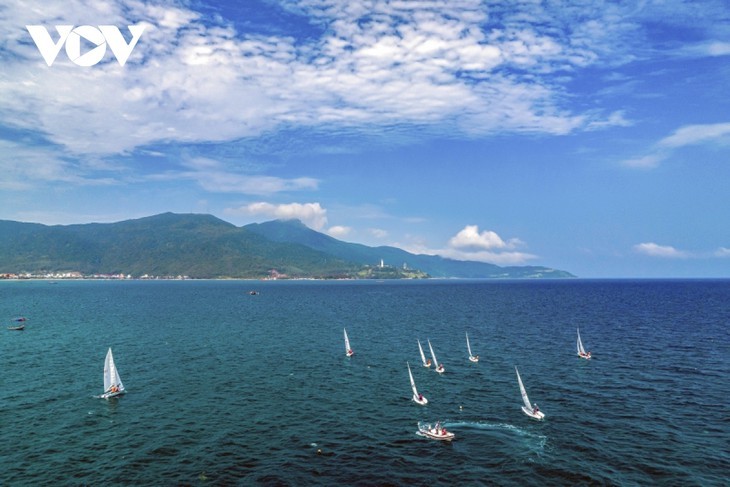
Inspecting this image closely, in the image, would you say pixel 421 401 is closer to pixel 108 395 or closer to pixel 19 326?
pixel 108 395

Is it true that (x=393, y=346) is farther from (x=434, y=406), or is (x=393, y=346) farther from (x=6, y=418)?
(x=6, y=418)

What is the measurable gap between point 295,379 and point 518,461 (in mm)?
44427

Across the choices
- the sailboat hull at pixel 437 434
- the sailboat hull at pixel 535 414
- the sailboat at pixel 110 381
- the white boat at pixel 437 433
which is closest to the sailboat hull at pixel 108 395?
the sailboat at pixel 110 381

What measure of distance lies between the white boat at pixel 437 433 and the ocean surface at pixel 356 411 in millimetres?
920

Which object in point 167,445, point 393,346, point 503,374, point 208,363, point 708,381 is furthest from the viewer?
point 393,346

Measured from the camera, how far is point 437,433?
5447cm

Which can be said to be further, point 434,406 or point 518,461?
point 434,406

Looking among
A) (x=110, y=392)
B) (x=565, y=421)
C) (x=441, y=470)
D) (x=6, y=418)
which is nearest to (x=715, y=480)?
(x=565, y=421)

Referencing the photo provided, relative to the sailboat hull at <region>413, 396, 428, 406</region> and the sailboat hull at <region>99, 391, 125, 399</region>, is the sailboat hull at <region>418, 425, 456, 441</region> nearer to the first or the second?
the sailboat hull at <region>413, 396, 428, 406</region>

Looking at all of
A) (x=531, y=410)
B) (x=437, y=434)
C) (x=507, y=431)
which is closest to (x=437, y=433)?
(x=437, y=434)

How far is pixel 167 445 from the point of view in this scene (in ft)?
172

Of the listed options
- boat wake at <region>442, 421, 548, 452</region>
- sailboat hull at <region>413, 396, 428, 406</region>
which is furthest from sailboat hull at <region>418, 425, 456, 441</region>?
sailboat hull at <region>413, 396, 428, 406</region>

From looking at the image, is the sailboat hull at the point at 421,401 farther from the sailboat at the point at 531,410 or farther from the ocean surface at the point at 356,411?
the sailboat at the point at 531,410

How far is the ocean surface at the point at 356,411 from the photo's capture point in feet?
154
